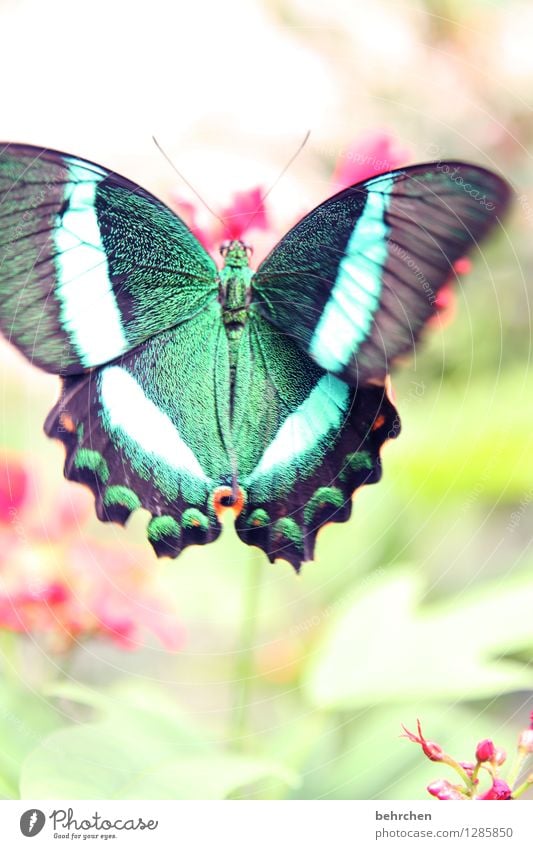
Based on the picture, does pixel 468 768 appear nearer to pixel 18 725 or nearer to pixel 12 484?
pixel 18 725

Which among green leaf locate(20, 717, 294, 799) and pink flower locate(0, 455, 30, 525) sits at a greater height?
pink flower locate(0, 455, 30, 525)

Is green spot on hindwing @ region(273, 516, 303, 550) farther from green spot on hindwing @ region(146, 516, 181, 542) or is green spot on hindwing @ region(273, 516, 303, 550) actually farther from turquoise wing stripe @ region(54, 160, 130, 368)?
turquoise wing stripe @ region(54, 160, 130, 368)

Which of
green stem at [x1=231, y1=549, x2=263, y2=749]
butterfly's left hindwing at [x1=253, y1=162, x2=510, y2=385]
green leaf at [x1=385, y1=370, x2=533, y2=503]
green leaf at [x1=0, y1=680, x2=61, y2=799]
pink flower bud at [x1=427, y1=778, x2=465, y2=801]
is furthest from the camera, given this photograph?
green leaf at [x1=385, y1=370, x2=533, y2=503]

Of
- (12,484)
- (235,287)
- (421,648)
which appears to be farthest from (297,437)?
(12,484)

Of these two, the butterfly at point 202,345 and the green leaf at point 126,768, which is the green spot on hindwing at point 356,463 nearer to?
the butterfly at point 202,345

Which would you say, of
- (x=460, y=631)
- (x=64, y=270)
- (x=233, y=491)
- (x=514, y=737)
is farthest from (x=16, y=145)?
(x=514, y=737)

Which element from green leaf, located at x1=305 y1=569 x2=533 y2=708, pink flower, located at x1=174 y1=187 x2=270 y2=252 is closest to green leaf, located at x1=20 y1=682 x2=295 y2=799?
green leaf, located at x1=305 y1=569 x2=533 y2=708

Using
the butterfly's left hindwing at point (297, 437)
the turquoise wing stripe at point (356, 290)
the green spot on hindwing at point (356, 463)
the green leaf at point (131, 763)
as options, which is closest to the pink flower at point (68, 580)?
the green leaf at point (131, 763)
